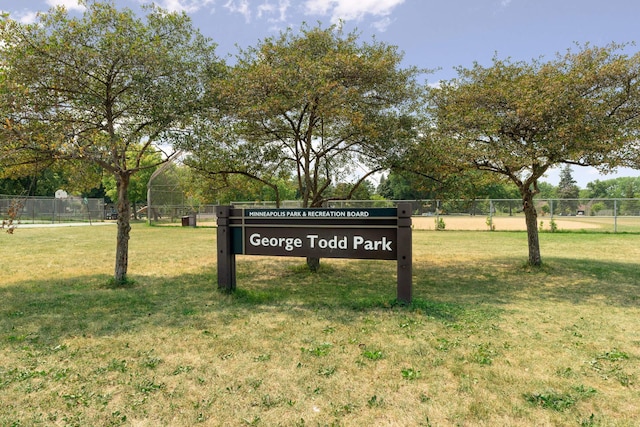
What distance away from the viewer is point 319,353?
391cm

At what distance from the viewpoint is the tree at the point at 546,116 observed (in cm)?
730

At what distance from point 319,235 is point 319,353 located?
2.47 metres

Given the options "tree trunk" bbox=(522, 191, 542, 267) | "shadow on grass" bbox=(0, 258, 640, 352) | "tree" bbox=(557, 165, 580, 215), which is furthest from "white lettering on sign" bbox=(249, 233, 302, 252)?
"tree" bbox=(557, 165, 580, 215)

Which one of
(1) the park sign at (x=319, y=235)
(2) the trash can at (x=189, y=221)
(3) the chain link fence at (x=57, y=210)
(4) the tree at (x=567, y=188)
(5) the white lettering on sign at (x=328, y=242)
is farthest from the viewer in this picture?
(4) the tree at (x=567, y=188)

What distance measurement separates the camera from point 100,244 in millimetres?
15141

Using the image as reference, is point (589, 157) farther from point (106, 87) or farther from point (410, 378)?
point (106, 87)

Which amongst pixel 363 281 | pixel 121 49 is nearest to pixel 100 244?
pixel 121 49

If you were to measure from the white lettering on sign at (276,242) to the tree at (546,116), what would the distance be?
3974mm

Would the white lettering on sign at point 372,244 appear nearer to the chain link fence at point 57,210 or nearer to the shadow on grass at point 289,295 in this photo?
the shadow on grass at point 289,295

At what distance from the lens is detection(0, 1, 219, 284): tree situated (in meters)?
6.27

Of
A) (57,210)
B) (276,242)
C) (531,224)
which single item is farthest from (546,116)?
(57,210)

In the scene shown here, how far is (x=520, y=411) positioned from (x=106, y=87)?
26.0 ft

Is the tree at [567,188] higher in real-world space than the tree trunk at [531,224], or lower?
higher

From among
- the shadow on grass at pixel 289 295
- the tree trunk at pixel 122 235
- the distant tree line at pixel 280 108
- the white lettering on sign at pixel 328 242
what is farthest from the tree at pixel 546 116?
the tree trunk at pixel 122 235
